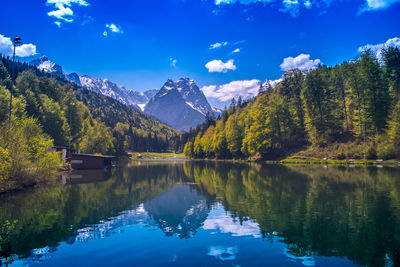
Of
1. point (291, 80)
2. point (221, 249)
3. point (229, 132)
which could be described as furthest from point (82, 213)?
point (291, 80)

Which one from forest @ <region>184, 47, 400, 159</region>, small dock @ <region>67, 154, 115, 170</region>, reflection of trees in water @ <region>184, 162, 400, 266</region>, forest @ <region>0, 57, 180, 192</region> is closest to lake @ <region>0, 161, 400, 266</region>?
reflection of trees in water @ <region>184, 162, 400, 266</region>

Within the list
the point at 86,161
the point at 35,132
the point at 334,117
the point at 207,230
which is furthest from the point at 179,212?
the point at 334,117

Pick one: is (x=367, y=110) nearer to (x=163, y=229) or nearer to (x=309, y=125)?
(x=309, y=125)

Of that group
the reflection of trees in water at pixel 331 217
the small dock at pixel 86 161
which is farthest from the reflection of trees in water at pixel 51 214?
the small dock at pixel 86 161

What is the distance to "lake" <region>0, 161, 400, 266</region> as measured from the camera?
11.4 meters

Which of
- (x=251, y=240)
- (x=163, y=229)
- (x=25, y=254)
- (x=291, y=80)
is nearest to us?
(x=25, y=254)

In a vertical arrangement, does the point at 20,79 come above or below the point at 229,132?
above

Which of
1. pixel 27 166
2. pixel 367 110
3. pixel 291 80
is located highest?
pixel 291 80

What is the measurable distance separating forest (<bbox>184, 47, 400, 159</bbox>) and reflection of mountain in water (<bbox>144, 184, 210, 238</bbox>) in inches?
2212

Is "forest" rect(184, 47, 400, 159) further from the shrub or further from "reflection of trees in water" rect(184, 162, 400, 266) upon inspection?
the shrub

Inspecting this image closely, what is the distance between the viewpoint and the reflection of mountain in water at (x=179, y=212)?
659 inches

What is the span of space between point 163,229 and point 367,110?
245 ft

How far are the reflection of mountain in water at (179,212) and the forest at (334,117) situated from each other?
184 ft

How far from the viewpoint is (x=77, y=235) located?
14836 mm
